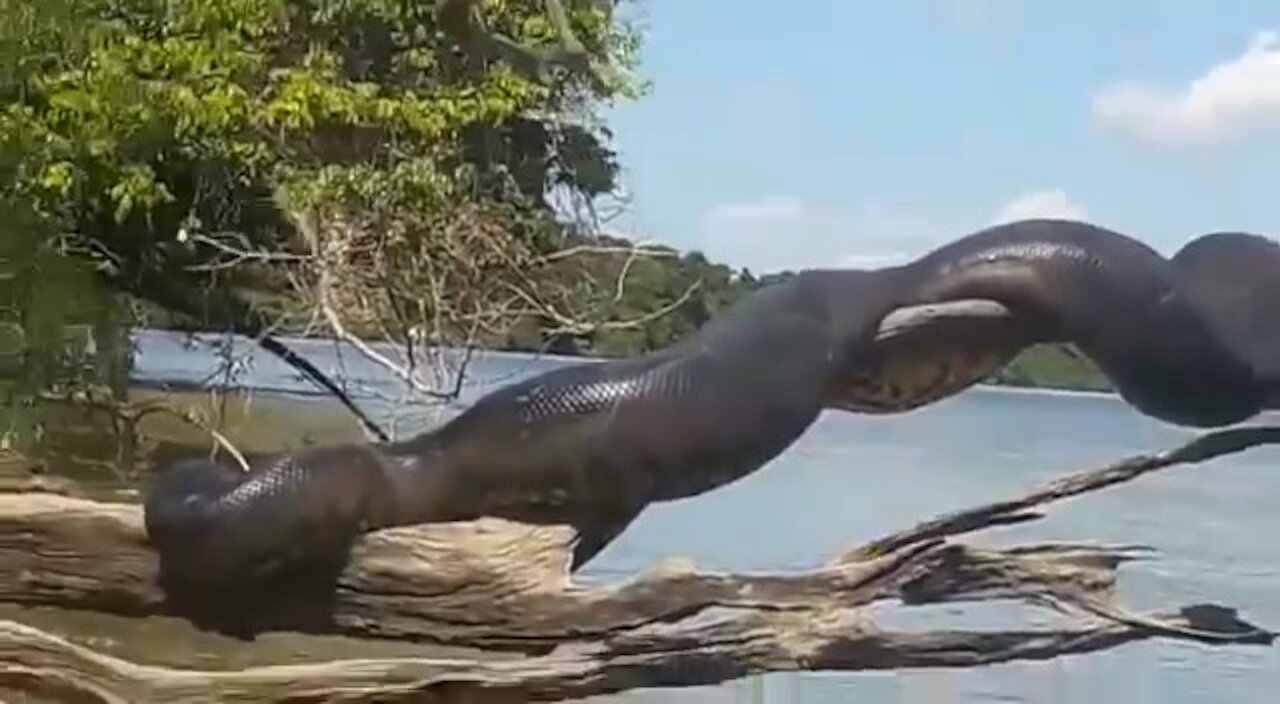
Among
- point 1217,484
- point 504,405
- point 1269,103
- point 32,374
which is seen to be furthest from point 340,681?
point 1269,103

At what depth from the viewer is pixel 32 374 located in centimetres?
174

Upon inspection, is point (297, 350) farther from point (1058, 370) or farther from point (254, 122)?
point (1058, 370)

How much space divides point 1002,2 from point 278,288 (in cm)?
73

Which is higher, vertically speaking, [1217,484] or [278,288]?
[278,288]

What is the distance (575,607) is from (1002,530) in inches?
15.9

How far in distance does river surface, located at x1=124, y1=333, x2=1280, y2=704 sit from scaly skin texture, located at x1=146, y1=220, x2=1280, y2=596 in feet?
0.08

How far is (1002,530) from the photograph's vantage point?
1.57m

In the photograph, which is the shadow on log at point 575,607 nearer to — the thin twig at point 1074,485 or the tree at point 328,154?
the thin twig at point 1074,485

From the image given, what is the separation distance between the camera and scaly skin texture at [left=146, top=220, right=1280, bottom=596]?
1536 mm

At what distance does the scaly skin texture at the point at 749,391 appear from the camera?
1536 millimetres

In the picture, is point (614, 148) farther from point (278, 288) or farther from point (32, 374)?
point (32, 374)

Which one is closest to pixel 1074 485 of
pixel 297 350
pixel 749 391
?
pixel 749 391

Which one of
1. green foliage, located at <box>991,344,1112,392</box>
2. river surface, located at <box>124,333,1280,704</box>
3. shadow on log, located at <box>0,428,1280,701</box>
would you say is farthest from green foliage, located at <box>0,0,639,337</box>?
green foliage, located at <box>991,344,1112,392</box>

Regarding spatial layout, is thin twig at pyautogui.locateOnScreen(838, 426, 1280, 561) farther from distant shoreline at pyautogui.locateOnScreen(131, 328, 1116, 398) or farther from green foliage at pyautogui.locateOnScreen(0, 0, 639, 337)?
green foliage at pyautogui.locateOnScreen(0, 0, 639, 337)
